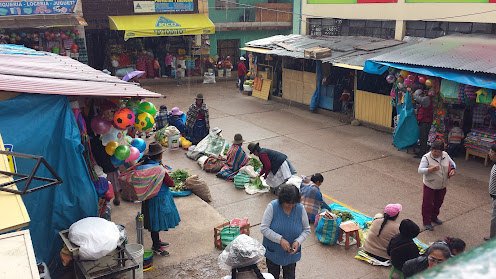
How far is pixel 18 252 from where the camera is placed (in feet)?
8.48

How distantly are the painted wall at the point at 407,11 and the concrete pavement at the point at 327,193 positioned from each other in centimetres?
454

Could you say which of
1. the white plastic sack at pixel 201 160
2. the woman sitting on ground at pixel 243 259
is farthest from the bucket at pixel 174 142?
the woman sitting on ground at pixel 243 259

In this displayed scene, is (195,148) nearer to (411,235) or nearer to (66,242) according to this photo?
(66,242)

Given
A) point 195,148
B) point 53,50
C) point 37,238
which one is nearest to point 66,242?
point 37,238

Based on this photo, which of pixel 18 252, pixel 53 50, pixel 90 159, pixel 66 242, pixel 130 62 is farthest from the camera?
pixel 130 62

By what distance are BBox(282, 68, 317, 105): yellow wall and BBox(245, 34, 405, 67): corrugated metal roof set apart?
1.00 metres

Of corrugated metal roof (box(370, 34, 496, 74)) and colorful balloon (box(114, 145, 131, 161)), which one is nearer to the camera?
colorful balloon (box(114, 145, 131, 161))

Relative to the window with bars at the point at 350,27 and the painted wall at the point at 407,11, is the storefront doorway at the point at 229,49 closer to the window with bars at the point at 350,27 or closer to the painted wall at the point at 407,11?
the window with bars at the point at 350,27

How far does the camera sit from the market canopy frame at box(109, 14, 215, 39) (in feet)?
71.3

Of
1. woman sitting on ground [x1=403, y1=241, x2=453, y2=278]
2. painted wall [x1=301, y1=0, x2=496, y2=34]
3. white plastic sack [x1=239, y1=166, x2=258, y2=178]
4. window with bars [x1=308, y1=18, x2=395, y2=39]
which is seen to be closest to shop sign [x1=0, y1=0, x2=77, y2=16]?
painted wall [x1=301, y1=0, x2=496, y2=34]

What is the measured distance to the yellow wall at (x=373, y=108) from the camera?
1397 cm

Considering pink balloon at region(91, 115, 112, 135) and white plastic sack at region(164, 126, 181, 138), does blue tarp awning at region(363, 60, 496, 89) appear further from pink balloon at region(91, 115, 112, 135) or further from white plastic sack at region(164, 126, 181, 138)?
pink balloon at region(91, 115, 112, 135)

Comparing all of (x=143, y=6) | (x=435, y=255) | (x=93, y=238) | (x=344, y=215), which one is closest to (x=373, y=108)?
(x=344, y=215)

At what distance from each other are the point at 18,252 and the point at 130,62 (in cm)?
2196
